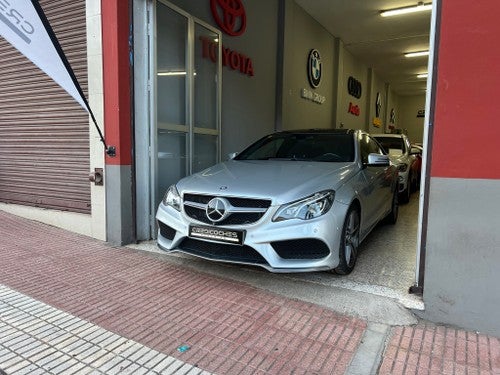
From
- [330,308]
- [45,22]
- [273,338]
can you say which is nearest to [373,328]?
[330,308]

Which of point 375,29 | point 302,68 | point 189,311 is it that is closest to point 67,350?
point 189,311

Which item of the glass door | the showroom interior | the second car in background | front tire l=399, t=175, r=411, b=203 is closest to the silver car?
the showroom interior

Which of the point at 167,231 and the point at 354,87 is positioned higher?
the point at 354,87

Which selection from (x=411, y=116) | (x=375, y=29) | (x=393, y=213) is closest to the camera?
(x=393, y=213)

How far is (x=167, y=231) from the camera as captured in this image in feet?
12.4

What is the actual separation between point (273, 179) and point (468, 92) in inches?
66.6

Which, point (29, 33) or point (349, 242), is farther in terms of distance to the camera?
point (29, 33)

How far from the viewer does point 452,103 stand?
274cm

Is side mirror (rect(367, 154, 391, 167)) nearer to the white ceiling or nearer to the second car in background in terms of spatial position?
the second car in background

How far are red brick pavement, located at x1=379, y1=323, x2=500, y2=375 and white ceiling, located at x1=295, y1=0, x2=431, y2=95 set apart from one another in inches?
358

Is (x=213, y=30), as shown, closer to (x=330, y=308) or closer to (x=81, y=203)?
(x=81, y=203)

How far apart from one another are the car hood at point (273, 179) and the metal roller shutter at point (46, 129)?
2280 mm

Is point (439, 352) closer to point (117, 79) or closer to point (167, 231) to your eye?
point (167, 231)

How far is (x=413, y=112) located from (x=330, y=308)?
2704 cm
